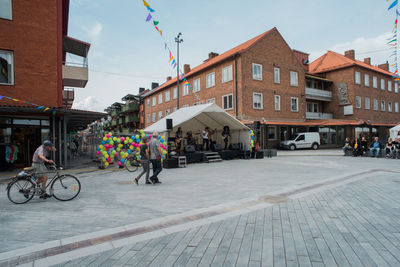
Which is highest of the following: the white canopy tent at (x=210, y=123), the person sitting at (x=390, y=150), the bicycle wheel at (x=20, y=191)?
the white canopy tent at (x=210, y=123)

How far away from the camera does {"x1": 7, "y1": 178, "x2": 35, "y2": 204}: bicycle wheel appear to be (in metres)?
5.75

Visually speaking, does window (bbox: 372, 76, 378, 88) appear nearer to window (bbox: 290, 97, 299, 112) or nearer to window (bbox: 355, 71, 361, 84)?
window (bbox: 355, 71, 361, 84)

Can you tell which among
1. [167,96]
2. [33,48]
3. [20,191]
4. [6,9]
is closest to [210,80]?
[167,96]

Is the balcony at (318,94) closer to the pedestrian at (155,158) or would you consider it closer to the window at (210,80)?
the window at (210,80)

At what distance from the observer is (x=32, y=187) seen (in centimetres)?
595

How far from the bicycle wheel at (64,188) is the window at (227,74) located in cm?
2022

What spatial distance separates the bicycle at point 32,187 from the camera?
581 centimetres

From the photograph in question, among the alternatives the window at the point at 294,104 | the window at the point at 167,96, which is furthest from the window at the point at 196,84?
the window at the point at 294,104

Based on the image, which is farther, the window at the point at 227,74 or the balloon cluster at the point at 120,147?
the window at the point at 227,74

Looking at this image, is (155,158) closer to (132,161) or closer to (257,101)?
(132,161)

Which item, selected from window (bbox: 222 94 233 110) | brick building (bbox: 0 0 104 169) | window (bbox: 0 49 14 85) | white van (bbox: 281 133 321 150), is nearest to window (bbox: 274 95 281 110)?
white van (bbox: 281 133 321 150)

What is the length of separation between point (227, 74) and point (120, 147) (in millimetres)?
15442

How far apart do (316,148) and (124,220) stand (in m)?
25.6

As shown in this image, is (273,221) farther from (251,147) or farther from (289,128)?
(289,128)
